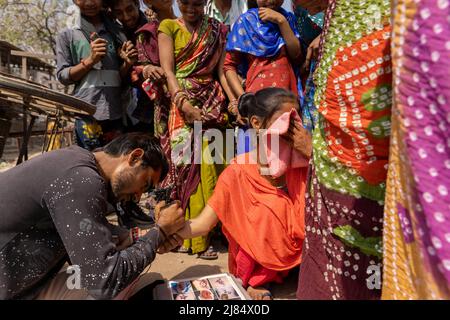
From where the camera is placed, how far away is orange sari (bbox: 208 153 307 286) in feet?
7.27

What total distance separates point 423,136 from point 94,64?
2906 mm

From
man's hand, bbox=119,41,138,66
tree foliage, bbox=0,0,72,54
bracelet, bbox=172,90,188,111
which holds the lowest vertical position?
bracelet, bbox=172,90,188,111

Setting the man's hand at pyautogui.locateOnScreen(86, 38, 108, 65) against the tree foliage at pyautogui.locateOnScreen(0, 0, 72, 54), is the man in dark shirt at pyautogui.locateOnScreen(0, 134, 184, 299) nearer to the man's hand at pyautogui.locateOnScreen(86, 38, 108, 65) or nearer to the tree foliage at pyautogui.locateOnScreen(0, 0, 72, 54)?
the man's hand at pyautogui.locateOnScreen(86, 38, 108, 65)

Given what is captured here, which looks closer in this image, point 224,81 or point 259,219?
point 259,219

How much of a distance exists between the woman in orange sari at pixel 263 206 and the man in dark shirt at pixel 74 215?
0.59 m

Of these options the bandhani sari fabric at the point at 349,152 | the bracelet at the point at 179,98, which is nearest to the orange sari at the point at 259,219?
the bandhani sari fabric at the point at 349,152

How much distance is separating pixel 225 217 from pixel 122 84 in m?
2.04

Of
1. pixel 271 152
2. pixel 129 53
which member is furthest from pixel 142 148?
pixel 129 53

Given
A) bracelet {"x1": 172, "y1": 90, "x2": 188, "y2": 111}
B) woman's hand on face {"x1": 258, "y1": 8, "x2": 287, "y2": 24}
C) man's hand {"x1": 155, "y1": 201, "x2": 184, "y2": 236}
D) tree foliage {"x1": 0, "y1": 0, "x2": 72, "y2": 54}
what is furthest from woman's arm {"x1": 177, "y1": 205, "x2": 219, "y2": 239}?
tree foliage {"x1": 0, "y1": 0, "x2": 72, "y2": 54}

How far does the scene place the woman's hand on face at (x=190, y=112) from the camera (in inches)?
111

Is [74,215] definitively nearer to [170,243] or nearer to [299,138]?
[170,243]

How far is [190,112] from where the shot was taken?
2.82 m

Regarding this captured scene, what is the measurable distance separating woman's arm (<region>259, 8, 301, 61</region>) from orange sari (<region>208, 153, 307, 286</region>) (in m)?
1.07

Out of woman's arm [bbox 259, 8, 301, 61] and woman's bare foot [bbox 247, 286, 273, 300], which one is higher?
woman's arm [bbox 259, 8, 301, 61]
